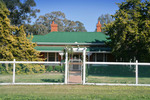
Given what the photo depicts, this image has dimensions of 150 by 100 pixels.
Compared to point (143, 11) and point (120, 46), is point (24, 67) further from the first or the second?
point (143, 11)

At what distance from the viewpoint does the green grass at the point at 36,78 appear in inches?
473

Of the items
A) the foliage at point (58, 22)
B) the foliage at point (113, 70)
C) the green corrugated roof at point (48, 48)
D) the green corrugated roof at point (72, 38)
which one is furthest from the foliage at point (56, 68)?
the foliage at point (58, 22)

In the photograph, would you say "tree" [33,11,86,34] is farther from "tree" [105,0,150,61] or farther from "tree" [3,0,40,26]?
"tree" [105,0,150,61]

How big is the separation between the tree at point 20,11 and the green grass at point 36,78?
2630 centimetres

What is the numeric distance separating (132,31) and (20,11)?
27.1 meters

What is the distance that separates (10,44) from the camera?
1875 cm

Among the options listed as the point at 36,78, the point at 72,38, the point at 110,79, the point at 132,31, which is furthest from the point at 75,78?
the point at 72,38

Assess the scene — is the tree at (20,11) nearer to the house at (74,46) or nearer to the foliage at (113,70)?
the house at (74,46)

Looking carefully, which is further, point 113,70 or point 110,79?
point 110,79

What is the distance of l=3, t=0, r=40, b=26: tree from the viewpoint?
Answer: 3678 centimetres

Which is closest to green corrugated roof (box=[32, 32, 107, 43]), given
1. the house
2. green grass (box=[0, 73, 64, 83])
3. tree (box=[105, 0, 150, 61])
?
the house

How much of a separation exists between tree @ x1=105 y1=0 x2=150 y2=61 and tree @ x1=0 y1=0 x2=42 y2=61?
8.19 m

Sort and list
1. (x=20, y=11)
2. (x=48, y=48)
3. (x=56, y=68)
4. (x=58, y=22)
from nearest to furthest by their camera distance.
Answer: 1. (x=56, y=68)
2. (x=48, y=48)
3. (x=20, y=11)
4. (x=58, y=22)

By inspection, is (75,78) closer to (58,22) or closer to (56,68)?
(56,68)
